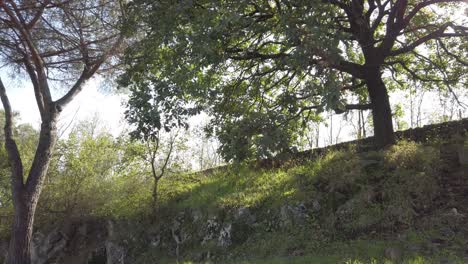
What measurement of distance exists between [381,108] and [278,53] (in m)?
3.28

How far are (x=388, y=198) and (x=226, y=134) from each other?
3754 millimetres

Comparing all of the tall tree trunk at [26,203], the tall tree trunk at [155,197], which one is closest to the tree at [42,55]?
the tall tree trunk at [26,203]

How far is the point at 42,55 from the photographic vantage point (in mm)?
10625

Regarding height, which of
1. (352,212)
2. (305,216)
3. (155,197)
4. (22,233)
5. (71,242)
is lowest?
(71,242)

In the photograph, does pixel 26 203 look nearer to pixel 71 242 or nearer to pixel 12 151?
pixel 12 151

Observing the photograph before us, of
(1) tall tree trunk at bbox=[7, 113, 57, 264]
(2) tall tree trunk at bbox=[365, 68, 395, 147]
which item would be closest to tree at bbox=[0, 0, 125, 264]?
(1) tall tree trunk at bbox=[7, 113, 57, 264]

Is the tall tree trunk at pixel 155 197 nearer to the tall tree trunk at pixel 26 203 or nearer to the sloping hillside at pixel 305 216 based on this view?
the sloping hillside at pixel 305 216

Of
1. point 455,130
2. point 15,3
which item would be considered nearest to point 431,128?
point 455,130

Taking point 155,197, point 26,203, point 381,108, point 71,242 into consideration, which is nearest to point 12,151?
point 26,203

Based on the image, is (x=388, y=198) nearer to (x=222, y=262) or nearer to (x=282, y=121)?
(x=282, y=121)

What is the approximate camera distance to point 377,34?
12383mm

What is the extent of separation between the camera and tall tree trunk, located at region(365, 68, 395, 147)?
997cm

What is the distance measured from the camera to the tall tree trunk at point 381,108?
32.7ft

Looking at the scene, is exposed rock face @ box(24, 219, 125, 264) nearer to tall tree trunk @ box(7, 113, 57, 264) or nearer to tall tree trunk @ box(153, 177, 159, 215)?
tall tree trunk @ box(153, 177, 159, 215)
